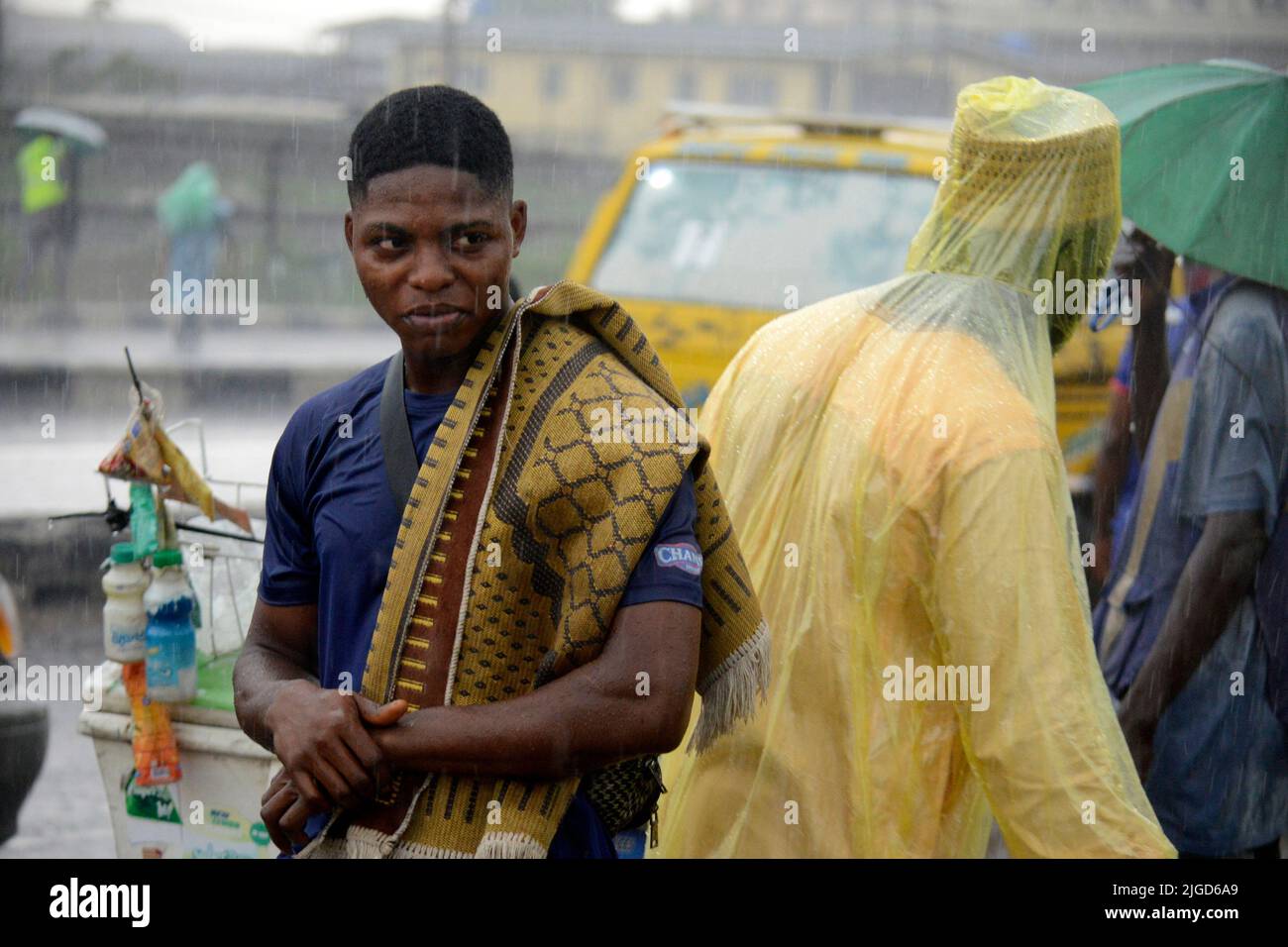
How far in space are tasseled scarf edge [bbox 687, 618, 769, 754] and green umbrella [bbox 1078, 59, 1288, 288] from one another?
7.06ft

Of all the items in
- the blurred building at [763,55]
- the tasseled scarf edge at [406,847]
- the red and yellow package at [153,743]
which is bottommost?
the red and yellow package at [153,743]

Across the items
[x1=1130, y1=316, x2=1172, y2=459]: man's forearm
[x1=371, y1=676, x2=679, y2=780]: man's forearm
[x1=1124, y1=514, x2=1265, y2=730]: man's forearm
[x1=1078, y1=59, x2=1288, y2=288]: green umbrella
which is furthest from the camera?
[x1=1130, y1=316, x2=1172, y2=459]: man's forearm

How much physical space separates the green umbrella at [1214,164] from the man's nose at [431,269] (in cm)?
239

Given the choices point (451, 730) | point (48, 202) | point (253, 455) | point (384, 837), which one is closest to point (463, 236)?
point (451, 730)

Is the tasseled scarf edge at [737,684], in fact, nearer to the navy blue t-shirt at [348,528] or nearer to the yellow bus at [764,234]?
the navy blue t-shirt at [348,528]

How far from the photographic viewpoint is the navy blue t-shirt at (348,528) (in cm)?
203

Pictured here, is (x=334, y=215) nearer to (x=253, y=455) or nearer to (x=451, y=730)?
(x=253, y=455)

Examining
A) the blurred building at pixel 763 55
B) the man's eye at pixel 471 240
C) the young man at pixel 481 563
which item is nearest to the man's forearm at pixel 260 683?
the young man at pixel 481 563

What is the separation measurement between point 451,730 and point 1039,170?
1512mm

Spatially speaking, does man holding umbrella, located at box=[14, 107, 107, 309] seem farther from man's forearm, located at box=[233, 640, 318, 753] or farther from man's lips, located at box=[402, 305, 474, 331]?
man's lips, located at box=[402, 305, 474, 331]

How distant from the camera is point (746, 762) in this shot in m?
2.71

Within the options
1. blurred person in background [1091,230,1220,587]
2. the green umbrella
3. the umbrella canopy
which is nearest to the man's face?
the green umbrella

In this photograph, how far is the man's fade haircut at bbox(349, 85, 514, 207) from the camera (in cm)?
207

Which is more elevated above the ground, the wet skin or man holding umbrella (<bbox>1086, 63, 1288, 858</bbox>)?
the wet skin
